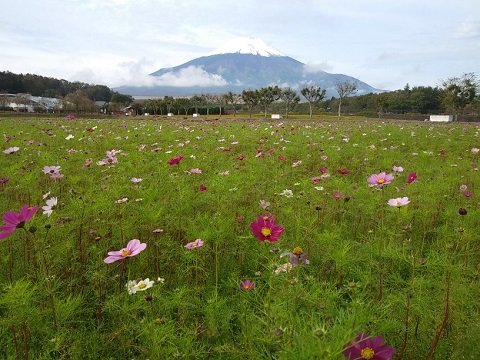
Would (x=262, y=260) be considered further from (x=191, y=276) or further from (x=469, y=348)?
(x=469, y=348)

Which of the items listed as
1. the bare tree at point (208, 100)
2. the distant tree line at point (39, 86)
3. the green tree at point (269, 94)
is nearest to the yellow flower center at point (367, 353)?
the green tree at point (269, 94)

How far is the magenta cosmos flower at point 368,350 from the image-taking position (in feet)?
2.50

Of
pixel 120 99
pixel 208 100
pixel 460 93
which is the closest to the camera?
pixel 460 93

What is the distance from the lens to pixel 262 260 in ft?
6.79

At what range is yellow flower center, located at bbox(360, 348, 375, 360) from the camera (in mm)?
761

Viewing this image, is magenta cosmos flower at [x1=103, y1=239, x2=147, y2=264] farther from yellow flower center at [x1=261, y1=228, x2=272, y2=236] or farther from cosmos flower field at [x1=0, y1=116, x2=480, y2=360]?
yellow flower center at [x1=261, y1=228, x2=272, y2=236]

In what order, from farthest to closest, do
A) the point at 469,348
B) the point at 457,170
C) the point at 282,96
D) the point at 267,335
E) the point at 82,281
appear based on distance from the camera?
the point at 282,96
the point at 457,170
the point at 82,281
the point at 469,348
the point at 267,335

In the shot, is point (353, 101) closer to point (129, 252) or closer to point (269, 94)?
point (269, 94)

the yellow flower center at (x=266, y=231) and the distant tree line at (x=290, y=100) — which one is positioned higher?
the distant tree line at (x=290, y=100)

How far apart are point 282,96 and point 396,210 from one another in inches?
2030

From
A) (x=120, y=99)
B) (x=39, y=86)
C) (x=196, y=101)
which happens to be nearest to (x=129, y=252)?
(x=196, y=101)

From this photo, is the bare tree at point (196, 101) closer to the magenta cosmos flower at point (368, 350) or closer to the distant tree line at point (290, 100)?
the distant tree line at point (290, 100)

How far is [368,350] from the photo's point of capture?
774 mm

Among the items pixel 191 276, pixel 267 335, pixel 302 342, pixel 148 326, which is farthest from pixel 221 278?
pixel 302 342
